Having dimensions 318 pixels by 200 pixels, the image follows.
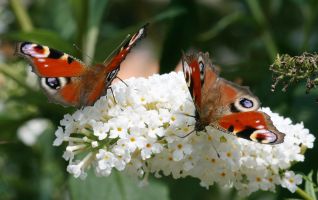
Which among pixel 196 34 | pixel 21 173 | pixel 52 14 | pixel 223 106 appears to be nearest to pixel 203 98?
pixel 223 106

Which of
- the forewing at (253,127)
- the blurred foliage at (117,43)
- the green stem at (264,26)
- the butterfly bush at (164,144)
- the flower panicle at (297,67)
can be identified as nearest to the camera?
the flower panicle at (297,67)

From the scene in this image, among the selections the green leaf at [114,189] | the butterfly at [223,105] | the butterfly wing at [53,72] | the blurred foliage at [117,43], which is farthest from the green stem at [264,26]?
the butterfly wing at [53,72]

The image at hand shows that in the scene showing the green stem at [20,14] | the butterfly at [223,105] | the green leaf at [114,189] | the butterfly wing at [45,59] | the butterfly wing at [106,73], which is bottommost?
the green leaf at [114,189]

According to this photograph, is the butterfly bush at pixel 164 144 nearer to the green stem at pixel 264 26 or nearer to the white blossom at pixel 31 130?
the green stem at pixel 264 26

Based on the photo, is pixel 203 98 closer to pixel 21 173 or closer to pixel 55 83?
pixel 55 83

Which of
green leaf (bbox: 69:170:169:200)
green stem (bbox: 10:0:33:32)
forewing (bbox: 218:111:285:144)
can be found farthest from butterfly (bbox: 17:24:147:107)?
green stem (bbox: 10:0:33:32)
